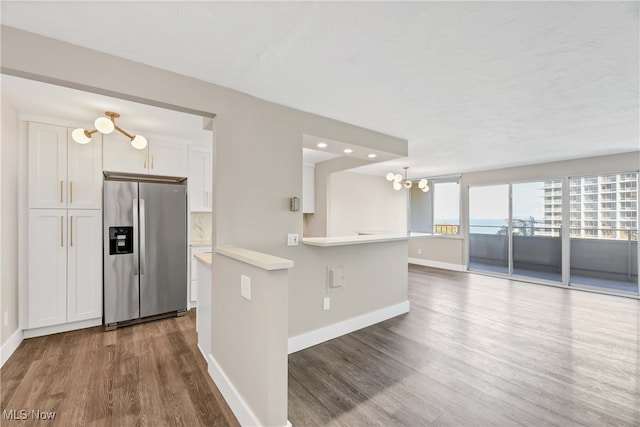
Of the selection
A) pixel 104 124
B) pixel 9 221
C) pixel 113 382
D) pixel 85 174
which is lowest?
pixel 113 382

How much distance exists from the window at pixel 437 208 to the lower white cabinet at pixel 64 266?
23.5ft

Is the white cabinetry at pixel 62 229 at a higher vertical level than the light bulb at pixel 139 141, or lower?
lower

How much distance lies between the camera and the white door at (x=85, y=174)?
3059mm

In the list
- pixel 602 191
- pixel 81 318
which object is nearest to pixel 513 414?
pixel 81 318

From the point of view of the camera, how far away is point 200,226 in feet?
14.3

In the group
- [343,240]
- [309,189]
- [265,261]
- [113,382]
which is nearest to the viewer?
[265,261]

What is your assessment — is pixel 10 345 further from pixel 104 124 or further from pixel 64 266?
pixel 104 124

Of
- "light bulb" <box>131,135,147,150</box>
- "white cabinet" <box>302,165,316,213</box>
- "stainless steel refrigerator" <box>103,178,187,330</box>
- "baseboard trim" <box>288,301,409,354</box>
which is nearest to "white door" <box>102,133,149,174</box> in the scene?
"stainless steel refrigerator" <box>103,178,187,330</box>

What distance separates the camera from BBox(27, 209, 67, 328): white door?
9.36 feet

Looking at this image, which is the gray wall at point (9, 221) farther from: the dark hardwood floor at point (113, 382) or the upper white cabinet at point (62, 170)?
the dark hardwood floor at point (113, 382)

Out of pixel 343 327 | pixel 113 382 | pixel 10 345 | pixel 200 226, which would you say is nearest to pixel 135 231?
pixel 200 226

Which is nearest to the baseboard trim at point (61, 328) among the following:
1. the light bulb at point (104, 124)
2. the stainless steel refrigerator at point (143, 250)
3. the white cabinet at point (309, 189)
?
the stainless steel refrigerator at point (143, 250)

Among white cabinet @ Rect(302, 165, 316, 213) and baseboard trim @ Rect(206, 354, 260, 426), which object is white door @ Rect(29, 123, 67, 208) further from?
white cabinet @ Rect(302, 165, 316, 213)

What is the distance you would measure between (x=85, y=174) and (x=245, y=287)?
114 inches
